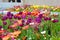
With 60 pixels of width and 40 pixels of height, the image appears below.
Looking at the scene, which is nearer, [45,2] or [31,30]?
[31,30]

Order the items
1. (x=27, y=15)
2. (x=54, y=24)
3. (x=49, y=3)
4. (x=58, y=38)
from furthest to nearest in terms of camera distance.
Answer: (x=49, y=3)
(x=27, y=15)
(x=54, y=24)
(x=58, y=38)

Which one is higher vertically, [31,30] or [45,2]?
[31,30]

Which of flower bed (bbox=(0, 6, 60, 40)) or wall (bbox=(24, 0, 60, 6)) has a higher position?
flower bed (bbox=(0, 6, 60, 40))

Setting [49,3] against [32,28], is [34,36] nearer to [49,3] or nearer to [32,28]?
[32,28]

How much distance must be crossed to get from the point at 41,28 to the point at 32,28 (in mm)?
106

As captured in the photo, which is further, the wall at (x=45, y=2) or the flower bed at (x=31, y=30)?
the wall at (x=45, y=2)

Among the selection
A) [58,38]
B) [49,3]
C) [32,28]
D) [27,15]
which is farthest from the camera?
[49,3]

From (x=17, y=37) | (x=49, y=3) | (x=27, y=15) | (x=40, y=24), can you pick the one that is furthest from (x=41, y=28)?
(x=49, y=3)

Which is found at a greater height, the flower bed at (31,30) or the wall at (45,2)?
the flower bed at (31,30)

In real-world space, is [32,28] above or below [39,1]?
above

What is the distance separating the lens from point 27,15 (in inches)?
155

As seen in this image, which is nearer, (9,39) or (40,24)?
(9,39)

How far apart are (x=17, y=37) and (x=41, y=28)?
1.12 feet

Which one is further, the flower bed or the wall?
the wall
